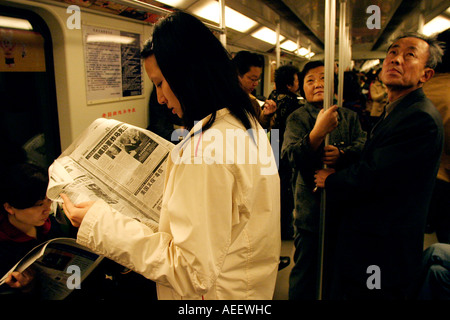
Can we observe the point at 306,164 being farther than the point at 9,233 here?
Yes

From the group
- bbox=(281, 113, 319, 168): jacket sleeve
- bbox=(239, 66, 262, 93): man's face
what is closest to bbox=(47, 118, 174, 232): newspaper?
bbox=(281, 113, 319, 168): jacket sleeve

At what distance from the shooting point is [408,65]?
1560 mm

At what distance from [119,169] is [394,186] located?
4.01 ft

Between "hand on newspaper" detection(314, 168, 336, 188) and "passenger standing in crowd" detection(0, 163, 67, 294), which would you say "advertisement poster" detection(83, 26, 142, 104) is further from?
"hand on newspaper" detection(314, 168, 336, 188)

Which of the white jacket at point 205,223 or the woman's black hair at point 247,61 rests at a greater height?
the woman's black hair at point 247,61

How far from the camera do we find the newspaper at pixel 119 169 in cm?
110

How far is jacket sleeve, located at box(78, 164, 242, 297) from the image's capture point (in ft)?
2.57

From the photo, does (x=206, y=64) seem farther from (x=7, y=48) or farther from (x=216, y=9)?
(x=216, y=9)

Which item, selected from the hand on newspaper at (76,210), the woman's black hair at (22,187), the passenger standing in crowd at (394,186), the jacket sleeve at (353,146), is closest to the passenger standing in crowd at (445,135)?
the passenger standing in crowd at (394,186)

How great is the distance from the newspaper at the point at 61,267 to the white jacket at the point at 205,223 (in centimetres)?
47

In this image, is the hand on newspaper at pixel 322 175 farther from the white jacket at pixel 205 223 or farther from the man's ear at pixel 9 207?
the man's ear at pixel 9 207

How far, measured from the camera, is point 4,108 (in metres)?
2.26

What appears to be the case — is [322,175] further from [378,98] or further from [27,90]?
[378,98]

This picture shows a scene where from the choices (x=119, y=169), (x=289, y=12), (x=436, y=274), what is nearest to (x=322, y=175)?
(x=436, y=274)
